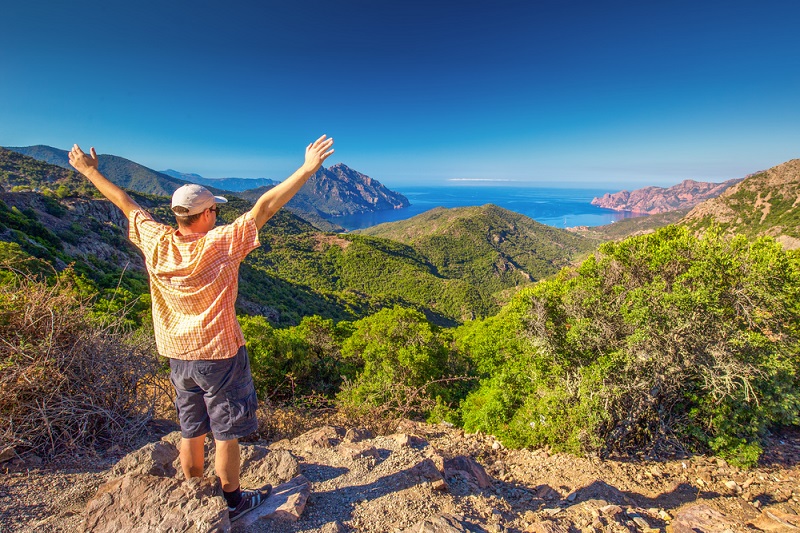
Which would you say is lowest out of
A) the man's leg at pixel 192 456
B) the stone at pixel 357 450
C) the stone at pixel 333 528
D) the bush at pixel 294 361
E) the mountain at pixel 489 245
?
the mountain at pixel 489 245

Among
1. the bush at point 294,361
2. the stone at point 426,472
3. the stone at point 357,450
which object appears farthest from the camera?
the bush at point 294,361

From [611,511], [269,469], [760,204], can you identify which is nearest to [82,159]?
[269,469]

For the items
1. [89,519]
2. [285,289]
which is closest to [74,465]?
[89,519]

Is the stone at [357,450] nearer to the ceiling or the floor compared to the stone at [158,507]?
nearer to the floor

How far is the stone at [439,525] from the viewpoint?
285 centimetres

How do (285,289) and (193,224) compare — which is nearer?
(193,224)

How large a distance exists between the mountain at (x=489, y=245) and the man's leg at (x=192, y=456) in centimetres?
8693

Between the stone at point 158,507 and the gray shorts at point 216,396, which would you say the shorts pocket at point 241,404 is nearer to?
the gray shorts at point 216,396

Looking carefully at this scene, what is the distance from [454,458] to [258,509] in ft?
8.81

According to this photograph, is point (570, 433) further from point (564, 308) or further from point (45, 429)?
point (45, 429)

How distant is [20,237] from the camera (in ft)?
66.8

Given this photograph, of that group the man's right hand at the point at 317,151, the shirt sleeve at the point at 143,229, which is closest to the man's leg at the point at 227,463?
the shirt sleeve at the point at 143,229

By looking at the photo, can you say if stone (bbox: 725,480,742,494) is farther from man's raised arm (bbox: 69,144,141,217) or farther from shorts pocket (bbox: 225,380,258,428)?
man's raised arm (bbox: 69,144,141,217)

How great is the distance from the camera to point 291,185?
227 centimetres
